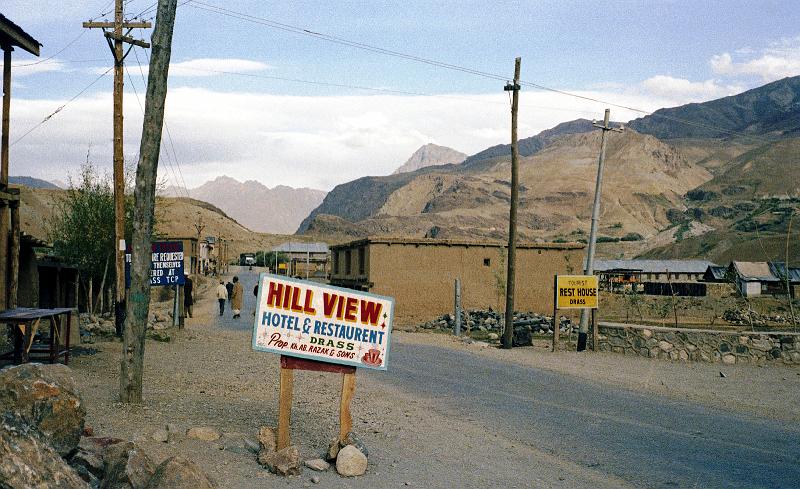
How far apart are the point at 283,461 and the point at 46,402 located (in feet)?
7.77

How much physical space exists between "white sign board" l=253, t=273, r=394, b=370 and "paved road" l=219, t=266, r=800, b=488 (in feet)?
10.1

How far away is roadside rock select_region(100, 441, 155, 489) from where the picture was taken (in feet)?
20.3

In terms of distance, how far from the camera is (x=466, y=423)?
11.4 m

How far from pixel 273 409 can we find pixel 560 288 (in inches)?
589

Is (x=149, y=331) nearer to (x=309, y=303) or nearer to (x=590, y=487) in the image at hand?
(x=309, y=303)

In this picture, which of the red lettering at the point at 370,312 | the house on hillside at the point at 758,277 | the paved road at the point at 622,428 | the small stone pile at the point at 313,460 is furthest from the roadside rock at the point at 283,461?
the house on hillside at the point at 758,277

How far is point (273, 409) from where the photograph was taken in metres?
11.1

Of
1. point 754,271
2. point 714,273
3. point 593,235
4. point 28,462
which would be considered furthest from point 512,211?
point 714,273

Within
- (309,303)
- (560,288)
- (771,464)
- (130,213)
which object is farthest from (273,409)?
(130,213)

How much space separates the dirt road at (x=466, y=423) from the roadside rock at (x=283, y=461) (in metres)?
0.14

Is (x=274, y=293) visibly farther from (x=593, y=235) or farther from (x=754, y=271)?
(x=754, y=271)

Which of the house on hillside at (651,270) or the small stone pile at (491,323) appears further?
the house on hillside at (651,270)

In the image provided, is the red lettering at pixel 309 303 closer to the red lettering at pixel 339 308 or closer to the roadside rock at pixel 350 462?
the red lettering at pixel 339 308

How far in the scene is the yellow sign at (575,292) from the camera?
24.0 metres
